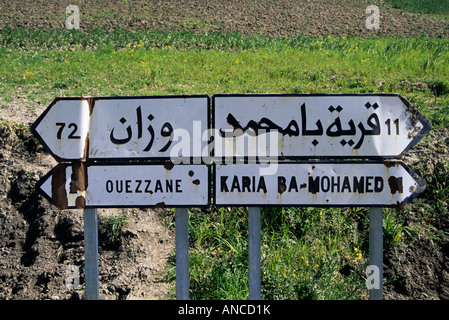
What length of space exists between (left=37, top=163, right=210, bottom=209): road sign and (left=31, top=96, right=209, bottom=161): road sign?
8 centimetres

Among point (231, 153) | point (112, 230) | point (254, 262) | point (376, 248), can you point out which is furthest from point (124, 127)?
point (112, 230)

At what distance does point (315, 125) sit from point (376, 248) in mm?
841

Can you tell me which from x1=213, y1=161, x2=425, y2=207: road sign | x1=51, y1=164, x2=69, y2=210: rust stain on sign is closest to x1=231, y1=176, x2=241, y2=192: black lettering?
x1=213, y1=161, x2=425, y2=207: road sign

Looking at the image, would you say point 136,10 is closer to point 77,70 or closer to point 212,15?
point 212,15

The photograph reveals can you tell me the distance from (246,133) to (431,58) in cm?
728

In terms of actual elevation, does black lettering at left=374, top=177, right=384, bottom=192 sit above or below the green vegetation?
above

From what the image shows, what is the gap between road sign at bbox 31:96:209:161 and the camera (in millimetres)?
2891

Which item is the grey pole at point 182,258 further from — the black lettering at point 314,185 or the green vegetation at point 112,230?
the green vegetation at point 112,230

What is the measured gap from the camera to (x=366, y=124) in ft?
9.53

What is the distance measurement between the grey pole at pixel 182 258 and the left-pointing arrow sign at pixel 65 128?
0.72 meters

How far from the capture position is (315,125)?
2908 millimetres

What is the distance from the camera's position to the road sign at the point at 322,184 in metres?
2.87

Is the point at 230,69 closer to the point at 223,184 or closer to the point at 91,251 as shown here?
the point at 223,184

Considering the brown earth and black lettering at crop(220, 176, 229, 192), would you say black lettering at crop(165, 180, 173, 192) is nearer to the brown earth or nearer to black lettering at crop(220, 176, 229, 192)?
black lettering at crop(220, 176, 229, 192)
